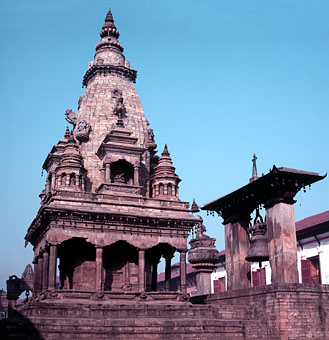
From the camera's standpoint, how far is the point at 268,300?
1936cm

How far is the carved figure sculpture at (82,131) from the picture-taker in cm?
3109

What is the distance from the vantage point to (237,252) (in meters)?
23.1

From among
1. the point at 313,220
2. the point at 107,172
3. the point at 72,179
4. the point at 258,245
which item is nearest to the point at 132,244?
the point at 107,172

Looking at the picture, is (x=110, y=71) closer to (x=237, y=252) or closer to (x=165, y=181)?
(x=165, y=181)

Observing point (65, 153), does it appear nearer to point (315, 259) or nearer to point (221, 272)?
point (315, 259)

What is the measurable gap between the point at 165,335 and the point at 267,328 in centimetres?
395

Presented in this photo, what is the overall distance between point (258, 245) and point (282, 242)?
4.13 feet

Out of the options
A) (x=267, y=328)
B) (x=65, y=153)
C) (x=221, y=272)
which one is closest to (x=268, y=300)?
(x=267, y=328)

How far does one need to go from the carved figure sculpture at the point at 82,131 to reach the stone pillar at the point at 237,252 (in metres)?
11.6

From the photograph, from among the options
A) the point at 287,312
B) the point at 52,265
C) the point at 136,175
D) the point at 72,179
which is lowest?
the point at 287,312

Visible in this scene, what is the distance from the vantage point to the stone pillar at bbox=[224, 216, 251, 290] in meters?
22.8

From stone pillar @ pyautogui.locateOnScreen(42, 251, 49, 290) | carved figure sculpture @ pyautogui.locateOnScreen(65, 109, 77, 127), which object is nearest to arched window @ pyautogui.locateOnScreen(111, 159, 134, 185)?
carved figure sculpture @ pyautogui.locateOnScreen(65, 109, 77, 127)

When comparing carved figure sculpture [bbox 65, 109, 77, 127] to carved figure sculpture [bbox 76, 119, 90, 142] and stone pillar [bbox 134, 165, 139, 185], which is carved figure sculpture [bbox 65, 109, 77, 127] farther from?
stone pillar [bbox 134, 165, 139, 185]

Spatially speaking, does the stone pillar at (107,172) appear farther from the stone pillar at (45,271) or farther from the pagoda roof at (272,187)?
the pagoda roof at (272,187)
